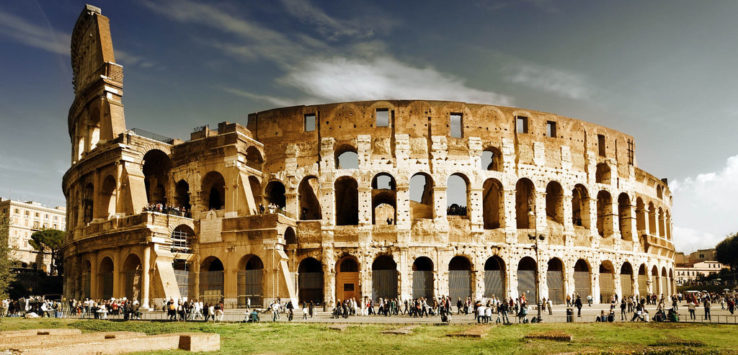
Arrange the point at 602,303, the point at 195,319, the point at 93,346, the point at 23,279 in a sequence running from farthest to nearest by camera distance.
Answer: the point at 23,279
the point at 602,303
the point at 195,319
the point at 93,346

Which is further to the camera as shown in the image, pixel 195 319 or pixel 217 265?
pixel 217 265

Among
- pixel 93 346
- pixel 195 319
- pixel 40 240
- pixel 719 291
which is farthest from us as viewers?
pixel 40 240

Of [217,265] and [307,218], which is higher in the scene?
[307,218]

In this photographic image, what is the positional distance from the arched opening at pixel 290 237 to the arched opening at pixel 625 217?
2184 centimetres

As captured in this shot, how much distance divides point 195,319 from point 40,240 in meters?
53.5

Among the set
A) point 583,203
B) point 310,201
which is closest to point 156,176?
point 310,201

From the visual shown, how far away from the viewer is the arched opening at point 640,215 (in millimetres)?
43312

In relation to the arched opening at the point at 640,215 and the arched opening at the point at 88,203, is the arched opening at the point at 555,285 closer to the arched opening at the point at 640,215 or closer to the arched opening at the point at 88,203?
the arched opening at the point at 640,215

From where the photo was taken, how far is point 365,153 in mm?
34469

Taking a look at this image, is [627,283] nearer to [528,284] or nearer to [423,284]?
[528,284]

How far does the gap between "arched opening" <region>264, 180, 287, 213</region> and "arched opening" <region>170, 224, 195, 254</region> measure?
465 centimetres

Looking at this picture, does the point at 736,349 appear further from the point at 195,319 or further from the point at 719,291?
the point at 719,291

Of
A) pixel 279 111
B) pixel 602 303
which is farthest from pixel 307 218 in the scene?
pixel 602 303

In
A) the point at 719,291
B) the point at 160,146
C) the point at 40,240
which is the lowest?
the point at 719,291
